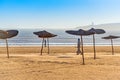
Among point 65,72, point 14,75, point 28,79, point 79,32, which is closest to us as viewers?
point 28,79

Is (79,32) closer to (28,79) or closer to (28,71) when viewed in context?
(28,71)

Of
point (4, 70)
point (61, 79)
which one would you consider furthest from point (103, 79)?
point (4, 70)

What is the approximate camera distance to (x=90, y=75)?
13.5m

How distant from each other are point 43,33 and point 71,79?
16.0 metres

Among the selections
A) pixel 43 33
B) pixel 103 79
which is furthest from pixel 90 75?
pixel 43 33

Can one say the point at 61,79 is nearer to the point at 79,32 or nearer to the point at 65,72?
the point at 65,72

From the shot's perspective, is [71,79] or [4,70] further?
[4,70]

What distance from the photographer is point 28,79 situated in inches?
488

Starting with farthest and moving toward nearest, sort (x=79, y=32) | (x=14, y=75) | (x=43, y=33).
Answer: (x=43, y=33) < (x=79, y=32) < (x=14, y=75)

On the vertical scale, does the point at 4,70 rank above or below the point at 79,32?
below

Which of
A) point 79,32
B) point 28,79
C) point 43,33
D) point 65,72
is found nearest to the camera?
point 28,79

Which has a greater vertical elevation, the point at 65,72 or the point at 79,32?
the point at 79,32

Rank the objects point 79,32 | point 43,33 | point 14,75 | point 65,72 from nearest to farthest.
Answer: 1. point 14,75
2. point 65,72
3. point 79,32
4. point 43,33

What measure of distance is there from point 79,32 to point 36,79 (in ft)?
25.7
